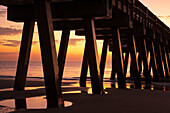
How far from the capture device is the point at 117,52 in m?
18.4

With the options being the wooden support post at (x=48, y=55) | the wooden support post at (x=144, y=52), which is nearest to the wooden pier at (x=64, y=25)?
the wooden support post at (x=48, y=55)

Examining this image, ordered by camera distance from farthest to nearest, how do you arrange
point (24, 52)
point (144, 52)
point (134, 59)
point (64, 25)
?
point (144, 52) → point (134, 59) → point (64, 25) → point (24, 52)

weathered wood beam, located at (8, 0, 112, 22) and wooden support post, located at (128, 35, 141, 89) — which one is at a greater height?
weathered wood beam, located at (8, 0, 112, 22)

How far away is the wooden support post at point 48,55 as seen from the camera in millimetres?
10562

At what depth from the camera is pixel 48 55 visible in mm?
10594

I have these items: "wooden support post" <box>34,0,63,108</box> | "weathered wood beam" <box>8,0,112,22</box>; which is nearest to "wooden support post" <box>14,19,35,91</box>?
"weathered wood beam" <box>8,0,112,22</box>

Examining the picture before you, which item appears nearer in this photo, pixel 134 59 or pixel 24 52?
pixel 24 52

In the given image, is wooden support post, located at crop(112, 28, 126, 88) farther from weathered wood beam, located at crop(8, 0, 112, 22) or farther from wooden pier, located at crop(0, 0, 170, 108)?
weathered wood beam, located at crop(8, 0, 112, 22)

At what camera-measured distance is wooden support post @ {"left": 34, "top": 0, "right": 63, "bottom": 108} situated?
34.7 ft

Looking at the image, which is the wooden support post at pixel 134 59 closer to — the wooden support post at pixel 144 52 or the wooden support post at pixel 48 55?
the wooden support post at pixel 144 52

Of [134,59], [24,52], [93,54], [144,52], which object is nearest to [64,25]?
[24,52]

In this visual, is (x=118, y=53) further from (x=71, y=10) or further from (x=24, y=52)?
(x=24, y=52)

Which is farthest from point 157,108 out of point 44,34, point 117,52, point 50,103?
point 117,52

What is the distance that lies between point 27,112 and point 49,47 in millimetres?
2387
